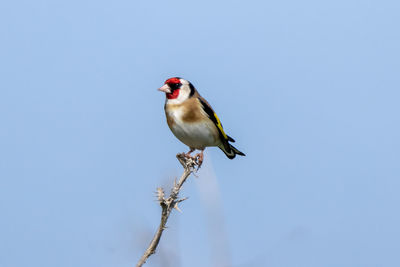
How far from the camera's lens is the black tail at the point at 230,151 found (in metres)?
7.43

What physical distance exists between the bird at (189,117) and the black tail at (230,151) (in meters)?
0.15

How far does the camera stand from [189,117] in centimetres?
696

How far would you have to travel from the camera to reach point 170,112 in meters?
7.03

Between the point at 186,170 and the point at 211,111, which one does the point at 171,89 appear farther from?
the point at 186,170

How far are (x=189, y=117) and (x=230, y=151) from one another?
0.88m

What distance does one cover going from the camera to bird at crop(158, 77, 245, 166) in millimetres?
6957

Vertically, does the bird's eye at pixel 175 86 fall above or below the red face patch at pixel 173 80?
below

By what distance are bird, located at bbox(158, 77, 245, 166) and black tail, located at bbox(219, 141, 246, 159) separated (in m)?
0.15

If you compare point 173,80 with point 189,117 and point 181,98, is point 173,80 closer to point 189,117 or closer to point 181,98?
point 181,98

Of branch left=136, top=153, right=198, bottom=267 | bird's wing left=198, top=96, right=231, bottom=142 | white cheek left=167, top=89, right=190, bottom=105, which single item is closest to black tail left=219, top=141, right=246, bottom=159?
bird's wing left=198, top=96, right=231, bottom=142

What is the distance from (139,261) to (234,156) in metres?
4.56

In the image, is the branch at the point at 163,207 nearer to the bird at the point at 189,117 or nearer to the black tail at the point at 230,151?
the bird at the point at 189,117

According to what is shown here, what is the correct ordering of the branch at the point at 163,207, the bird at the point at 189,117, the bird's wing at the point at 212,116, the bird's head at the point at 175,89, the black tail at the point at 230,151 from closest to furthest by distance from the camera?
1. the branch at the point at 163,207
2. the bird at the point at 189,117
3. the bird's head at the point at 175,89
4. the bird's wing at the point at 212,116
5. the black tail at the point at 230,151

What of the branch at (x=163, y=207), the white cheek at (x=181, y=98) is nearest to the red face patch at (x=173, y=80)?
the white cheek at (x=181, y=98)
